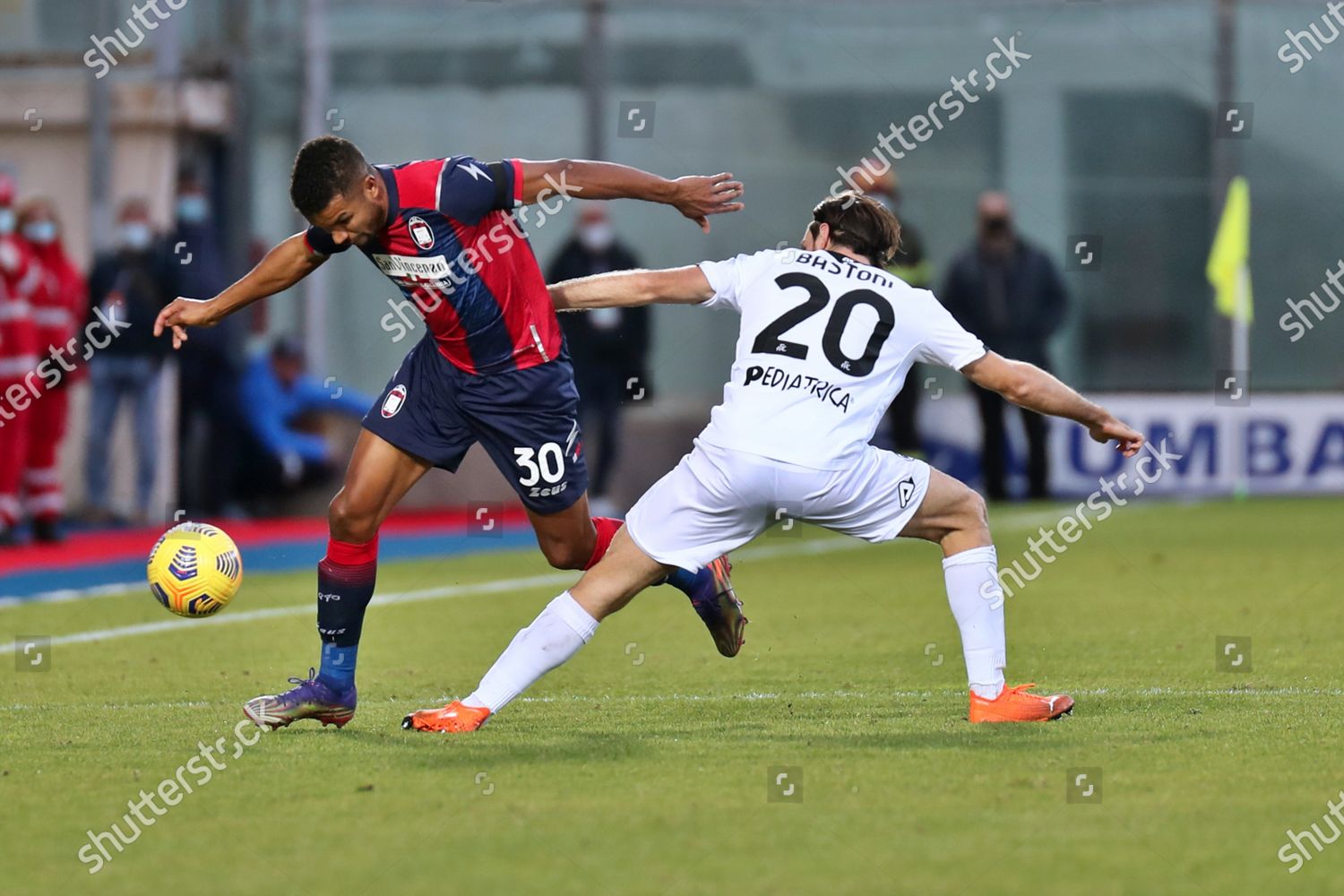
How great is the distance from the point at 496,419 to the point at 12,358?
871cm

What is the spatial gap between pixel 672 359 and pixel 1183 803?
1483 cm

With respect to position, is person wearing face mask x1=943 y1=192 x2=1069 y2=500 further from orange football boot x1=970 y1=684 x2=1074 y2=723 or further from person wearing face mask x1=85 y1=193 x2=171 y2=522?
orange football boot x1=970 y1=684 x2=1074 y2=723

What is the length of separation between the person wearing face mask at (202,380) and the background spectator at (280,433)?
0.49 ft

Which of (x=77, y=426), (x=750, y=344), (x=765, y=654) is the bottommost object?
(x=77, y=426)

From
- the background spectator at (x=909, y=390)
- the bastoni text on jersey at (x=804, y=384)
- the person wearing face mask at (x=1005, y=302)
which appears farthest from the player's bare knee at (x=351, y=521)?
the person wearing face mask at (x=1005, y=302)

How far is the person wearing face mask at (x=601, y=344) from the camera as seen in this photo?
17.7 m

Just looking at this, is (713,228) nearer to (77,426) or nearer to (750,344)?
(77,426)

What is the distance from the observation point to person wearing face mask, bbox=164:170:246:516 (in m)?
17.0

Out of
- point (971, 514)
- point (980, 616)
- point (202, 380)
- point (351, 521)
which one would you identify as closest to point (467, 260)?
point (351, 521)

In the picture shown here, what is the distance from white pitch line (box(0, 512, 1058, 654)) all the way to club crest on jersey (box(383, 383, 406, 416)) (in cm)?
336

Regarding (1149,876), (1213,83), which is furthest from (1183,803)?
(1213,83)

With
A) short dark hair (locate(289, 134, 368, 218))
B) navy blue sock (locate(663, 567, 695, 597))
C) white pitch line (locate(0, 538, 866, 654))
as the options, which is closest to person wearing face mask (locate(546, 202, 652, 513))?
white pitch line (locate(0, 538, 866, 654))

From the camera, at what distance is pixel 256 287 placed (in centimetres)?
713

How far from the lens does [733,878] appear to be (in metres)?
4.75
